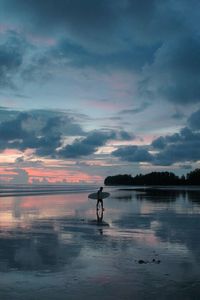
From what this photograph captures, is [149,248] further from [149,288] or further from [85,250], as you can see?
[149,288]

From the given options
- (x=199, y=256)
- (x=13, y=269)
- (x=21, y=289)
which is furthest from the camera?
(x=199, y=256)

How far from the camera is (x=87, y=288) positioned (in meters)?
9.94

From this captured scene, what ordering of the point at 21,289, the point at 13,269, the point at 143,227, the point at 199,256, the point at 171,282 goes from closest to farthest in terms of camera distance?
the point at 21,289 < the point at 171,282 < the point at 13,269 < the point at 199,256 < the point at 143,227

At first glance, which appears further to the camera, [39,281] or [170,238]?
[170,238]

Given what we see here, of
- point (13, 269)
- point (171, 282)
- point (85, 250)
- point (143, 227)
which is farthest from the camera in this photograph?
point (143, 227)

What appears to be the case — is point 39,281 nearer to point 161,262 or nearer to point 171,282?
point 171,282

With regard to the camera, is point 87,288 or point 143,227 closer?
point 87,288

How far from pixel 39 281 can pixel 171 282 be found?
11.2ft

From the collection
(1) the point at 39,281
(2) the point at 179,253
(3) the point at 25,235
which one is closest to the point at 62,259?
(1) the point at 39,281

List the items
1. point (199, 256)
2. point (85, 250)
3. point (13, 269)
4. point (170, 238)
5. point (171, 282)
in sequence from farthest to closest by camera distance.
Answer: point (170, 238), point (85, 250), point (199, 256), point (13, 269), point (171, 282)

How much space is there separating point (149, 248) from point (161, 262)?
2625mm

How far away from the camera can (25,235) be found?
62.9ft

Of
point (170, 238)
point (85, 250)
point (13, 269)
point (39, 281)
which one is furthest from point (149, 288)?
point (170, 238)

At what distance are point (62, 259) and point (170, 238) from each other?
643 centimetres
